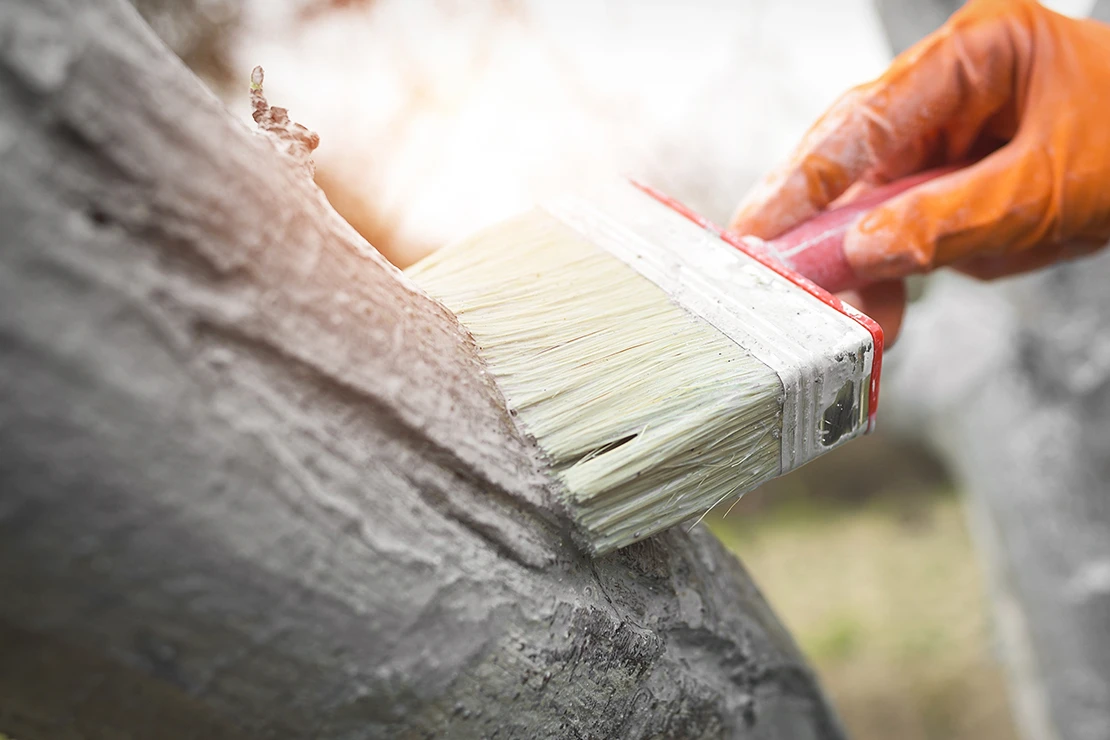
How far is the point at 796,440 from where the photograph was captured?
30.2 inches

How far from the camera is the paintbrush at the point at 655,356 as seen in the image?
68 centimetres

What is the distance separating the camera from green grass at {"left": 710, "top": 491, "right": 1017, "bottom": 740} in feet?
6.96

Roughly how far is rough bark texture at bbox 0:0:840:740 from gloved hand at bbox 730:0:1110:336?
26.9 inches

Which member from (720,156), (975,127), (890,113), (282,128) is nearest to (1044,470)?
(975,127)

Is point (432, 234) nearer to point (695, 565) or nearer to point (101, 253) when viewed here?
point (695, 565)

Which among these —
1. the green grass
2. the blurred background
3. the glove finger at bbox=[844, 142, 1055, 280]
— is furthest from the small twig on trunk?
the green grass

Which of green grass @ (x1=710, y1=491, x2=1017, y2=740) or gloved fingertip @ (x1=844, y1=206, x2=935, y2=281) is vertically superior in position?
gloved fingertip @ (x1=844, y1=206, x2=935, y2=281)

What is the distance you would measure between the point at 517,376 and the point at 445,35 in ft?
4.08

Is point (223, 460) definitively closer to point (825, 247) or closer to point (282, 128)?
point (282, 128)

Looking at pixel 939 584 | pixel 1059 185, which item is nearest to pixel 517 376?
pixel 1059 185

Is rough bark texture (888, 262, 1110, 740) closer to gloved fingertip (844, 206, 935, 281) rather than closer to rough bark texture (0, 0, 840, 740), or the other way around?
gloved fingertip (844, 206, 935, 281)

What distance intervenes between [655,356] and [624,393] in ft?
0.19

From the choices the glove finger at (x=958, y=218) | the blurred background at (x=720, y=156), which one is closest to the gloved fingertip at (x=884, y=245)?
the glove finger at (x=958, y=218)

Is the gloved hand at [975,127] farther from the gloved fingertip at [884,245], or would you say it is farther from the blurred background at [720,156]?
the blurred background at [720,156]
